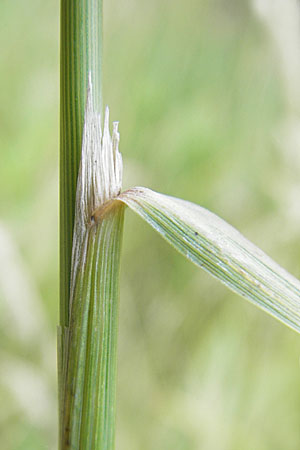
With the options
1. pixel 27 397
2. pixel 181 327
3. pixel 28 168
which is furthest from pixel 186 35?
pixel 27 397

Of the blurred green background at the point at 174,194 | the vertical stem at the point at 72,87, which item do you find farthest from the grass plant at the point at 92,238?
the blurred green background at the point at 174,194

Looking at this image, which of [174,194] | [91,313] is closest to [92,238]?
[91,313]

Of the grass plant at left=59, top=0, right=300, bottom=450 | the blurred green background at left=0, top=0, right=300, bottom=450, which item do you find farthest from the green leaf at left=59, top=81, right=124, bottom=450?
the blurred green background at left=0, top=0, right=300, bottom=450

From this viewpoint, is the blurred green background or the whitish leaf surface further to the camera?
the blurred green background

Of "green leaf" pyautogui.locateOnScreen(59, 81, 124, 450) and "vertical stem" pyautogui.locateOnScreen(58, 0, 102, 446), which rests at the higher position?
"vertical stem" pyautogui.locateOnScreen(58, 0, 102, 446)

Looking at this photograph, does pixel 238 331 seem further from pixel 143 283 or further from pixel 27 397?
pixel 27 397

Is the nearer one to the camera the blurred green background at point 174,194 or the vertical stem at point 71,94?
the vertical stem at point 71,94

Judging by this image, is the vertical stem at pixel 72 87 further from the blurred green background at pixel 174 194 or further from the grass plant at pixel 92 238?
the blurred green background at pixel 174 194

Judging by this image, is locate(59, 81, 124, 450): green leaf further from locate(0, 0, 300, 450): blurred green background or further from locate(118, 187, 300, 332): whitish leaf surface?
locate(0, 0, 300, 450): blurred green background
